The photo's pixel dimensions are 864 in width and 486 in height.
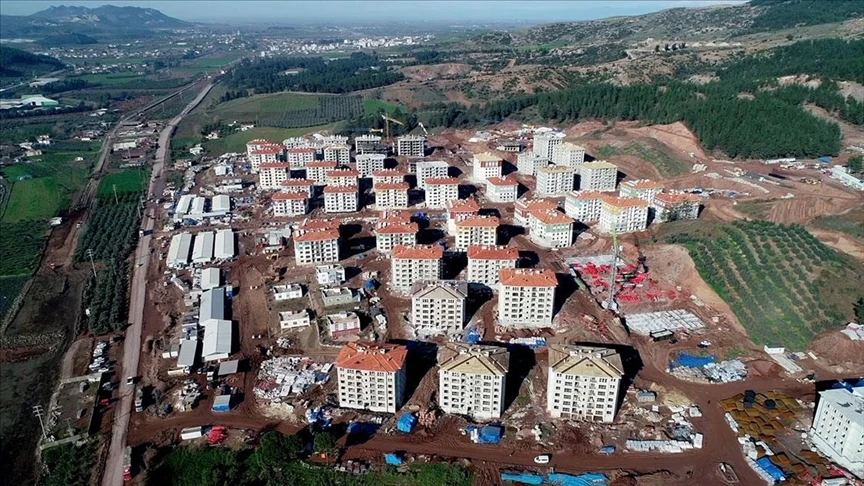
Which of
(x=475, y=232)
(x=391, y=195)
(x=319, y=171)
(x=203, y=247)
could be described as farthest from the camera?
(x=319, y=171)

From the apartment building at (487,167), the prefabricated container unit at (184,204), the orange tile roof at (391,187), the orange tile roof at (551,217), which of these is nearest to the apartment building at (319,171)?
the orange tile roof at (391,187)

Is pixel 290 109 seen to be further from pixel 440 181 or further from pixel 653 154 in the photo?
pixel 653 154

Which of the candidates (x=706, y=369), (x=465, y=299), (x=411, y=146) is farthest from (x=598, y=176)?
(x=706, y=369)

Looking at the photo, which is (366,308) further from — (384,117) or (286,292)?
(384,117)

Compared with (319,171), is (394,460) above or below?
below

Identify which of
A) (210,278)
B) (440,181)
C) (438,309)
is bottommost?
(210,278)

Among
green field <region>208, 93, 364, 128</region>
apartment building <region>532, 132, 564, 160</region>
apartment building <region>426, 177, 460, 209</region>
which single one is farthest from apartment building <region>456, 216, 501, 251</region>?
green field <region>208, 93, 364, 128</region>

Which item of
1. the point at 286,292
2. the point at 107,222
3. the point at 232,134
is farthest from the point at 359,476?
the point at 232,134

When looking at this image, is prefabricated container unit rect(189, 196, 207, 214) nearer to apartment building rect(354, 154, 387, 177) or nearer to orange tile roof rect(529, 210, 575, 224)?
apartment building rect(354, 154, 387, 177)

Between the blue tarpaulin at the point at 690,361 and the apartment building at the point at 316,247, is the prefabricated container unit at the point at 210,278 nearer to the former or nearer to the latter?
the apartment building at the point at 316,247
